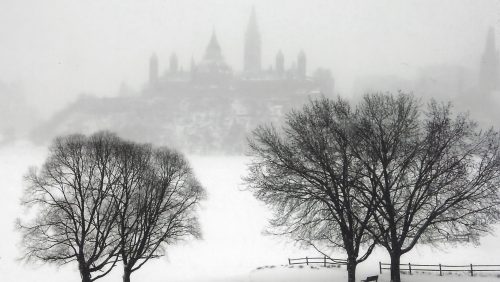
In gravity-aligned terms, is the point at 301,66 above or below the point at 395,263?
above

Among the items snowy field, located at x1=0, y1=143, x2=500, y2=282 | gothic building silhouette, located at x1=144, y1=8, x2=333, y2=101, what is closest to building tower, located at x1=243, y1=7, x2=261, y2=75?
gothic building silhouette, located at x1=144, y1=8, x2=333, y2=101

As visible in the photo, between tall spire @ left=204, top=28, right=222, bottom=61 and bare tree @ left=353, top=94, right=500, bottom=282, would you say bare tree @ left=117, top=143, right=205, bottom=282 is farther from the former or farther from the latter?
tall spire @ left=204, top=28, right=222, bottom=61

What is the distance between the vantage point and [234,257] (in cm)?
3756

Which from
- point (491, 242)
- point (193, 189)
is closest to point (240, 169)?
point (491, 242)

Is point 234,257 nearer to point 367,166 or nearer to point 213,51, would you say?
point 367,166

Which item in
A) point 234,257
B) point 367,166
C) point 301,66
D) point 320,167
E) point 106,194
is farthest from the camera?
point 301,66

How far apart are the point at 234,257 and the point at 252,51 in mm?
156980

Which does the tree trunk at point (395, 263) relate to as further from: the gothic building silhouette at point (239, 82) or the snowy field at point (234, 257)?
the gothic building silhouette at point (239, 82)

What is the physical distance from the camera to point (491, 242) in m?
37.7

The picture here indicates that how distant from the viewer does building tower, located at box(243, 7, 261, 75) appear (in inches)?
7106

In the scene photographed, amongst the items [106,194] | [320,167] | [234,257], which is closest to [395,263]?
[320,167]

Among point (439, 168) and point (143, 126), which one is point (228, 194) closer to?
point (439, 168)

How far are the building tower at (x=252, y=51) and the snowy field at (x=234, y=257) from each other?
4780 inches

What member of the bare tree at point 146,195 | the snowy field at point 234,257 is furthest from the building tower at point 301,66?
the bare tree at point 146,195
